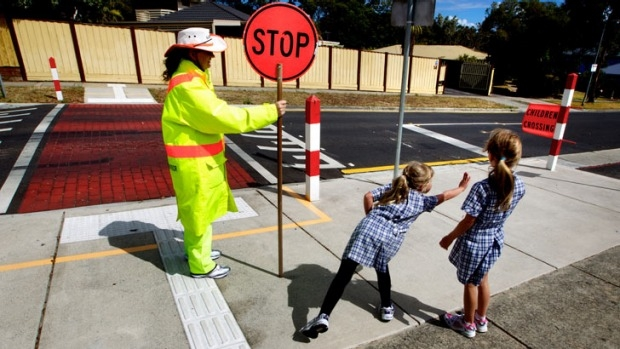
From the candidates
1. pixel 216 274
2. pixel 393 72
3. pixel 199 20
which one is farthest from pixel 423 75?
pixel 216 274

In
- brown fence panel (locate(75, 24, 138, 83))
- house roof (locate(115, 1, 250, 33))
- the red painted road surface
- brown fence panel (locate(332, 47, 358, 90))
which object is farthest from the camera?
house roof (locate(115, 1, 250, 33))

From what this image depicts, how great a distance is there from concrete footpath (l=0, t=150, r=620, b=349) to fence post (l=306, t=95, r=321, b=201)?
29 centimetres

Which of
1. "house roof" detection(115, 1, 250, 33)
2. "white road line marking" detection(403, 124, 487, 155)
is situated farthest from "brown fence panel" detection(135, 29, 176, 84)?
"white road line marking" detection(403, 124, 487, 155)

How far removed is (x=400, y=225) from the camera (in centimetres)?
241

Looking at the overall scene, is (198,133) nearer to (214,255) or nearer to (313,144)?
(214,255)

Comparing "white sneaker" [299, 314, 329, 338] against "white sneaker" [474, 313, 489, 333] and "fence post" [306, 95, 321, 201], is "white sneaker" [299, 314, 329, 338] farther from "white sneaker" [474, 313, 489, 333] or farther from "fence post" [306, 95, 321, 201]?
"fence post" [306, 95, 321, 201]

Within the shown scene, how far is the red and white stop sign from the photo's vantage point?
2.67m

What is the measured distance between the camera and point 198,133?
2689 mm

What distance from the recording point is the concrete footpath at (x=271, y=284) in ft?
8.09

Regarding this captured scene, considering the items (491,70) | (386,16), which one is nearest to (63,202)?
(491,70)

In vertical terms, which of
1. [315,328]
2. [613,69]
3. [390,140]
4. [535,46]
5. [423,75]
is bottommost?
[390,140]

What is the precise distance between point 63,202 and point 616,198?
24.8ft

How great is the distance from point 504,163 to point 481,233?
1.56 feet

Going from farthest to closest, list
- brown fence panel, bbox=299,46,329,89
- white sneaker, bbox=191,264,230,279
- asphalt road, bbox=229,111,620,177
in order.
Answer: brown fence panel, bbox=299,46,329,89, asphalt road, bbox=229,111,620,177, white sneaker, bbox=191,264,230,279
